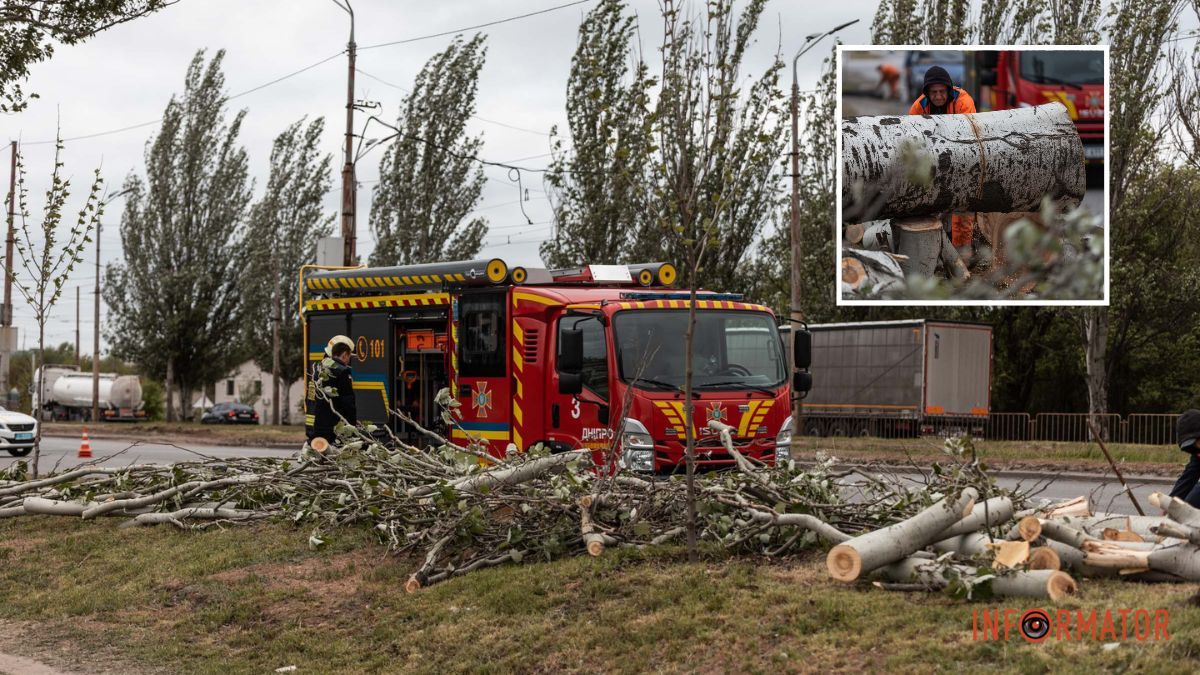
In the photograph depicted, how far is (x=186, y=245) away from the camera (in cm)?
4600

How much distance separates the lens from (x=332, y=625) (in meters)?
7.71

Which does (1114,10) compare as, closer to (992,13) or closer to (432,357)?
(992,13)

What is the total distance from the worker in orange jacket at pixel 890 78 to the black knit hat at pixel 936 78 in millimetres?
366

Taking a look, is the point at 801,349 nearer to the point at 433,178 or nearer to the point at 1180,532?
the point at 1180,532

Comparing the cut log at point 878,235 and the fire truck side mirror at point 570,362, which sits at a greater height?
the cut log at point 878,235

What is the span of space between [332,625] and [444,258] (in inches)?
1305

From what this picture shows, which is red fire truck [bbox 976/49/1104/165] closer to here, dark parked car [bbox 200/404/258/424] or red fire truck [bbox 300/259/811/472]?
red fire truck [bbox 300/259/811/472]

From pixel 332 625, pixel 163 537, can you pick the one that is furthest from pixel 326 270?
pixel 332 625

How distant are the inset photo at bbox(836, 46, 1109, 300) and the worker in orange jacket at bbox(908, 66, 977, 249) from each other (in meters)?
0.02

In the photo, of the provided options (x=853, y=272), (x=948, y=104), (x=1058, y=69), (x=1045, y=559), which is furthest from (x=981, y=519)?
(x=1058, y=69)

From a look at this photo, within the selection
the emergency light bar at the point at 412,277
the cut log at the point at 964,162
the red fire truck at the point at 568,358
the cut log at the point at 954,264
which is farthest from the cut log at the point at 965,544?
the cut log at the point at 954,264

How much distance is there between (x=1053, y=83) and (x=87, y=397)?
62.1 m

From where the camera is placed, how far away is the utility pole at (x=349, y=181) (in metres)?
22.3

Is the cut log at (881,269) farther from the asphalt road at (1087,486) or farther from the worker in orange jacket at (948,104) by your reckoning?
the asphalt road at (1087,486)
